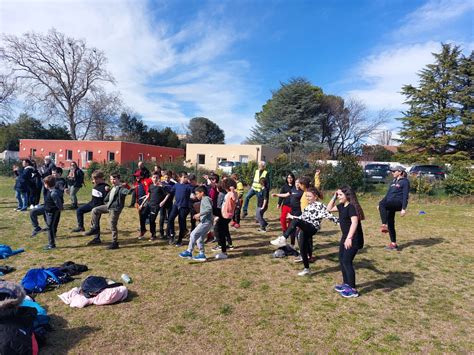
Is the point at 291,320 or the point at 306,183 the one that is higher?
the point at 306,183

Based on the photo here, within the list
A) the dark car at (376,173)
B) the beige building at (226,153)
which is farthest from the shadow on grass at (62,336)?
the beige building at (226,153)

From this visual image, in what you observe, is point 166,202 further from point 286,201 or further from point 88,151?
point 88,151

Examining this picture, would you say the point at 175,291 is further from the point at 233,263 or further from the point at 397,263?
the point at 397,263

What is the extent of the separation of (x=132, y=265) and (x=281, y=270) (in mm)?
2753

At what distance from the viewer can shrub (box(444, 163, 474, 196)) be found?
16047 mm

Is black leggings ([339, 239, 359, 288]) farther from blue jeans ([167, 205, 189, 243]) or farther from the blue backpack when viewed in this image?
the blue backpack

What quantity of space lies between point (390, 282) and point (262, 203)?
4336 mm

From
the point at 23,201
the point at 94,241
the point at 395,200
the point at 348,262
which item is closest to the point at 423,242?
the point at 395,200

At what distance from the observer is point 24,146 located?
3891 cm

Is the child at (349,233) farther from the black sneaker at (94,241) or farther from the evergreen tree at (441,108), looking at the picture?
the evergreen tree at (441,108)

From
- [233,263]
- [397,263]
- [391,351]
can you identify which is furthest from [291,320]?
[397,263]

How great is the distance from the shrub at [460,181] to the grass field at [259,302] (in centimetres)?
1029

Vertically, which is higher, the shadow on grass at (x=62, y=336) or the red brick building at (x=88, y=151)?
the red brick building at (x=88, y=151)

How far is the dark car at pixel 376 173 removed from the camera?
18155 mm
